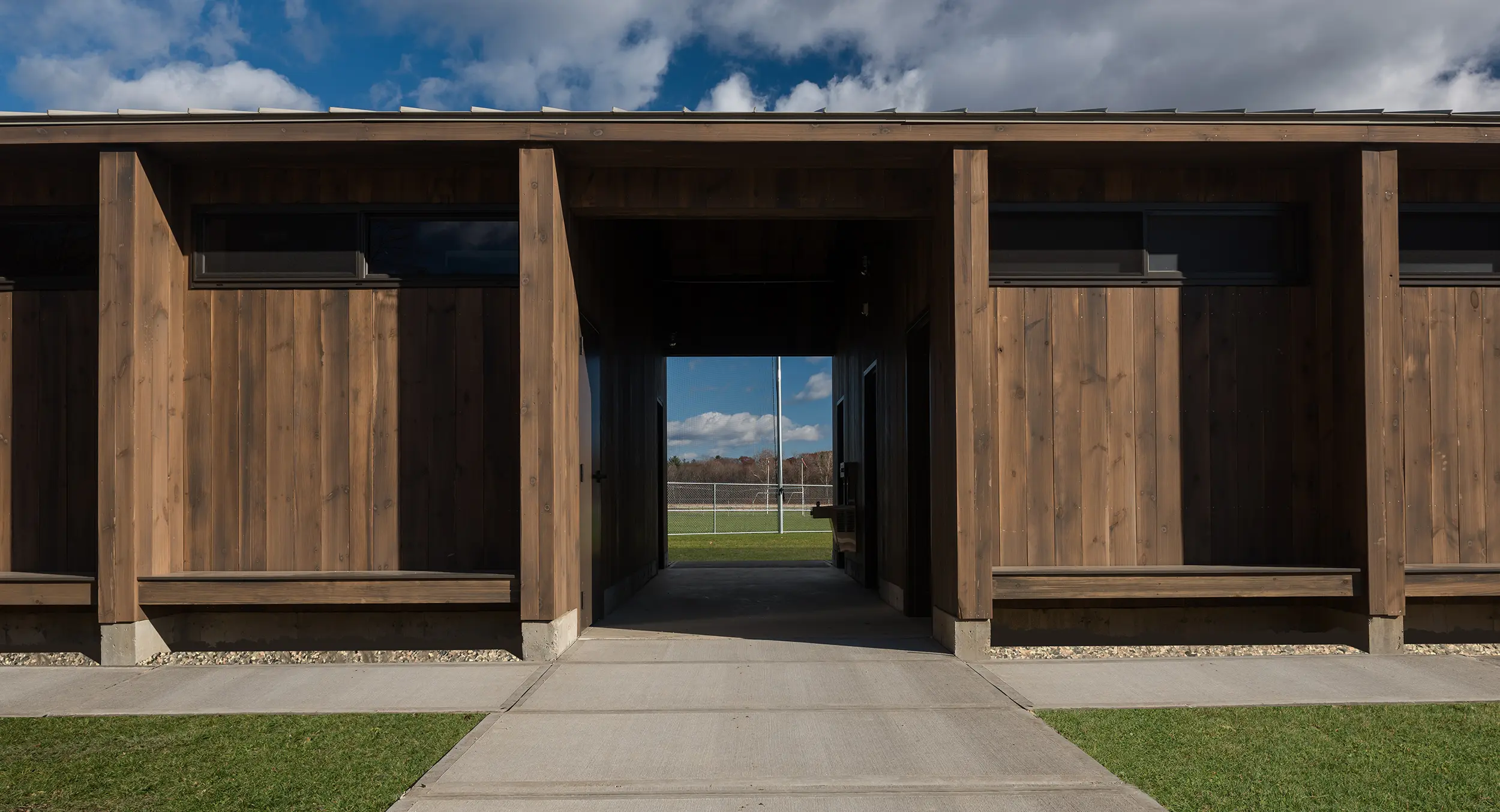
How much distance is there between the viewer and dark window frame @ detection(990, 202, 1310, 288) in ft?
20.9

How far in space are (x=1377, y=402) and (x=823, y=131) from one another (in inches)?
145

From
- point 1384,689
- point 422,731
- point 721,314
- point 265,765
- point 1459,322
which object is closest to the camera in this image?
point 265,765

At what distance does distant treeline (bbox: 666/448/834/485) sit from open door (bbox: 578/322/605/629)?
36.7 meters

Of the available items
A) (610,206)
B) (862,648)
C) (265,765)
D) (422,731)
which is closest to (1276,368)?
(862,648)

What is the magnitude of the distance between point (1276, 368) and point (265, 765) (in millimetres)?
6108

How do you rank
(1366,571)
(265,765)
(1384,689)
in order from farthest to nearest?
(1366,571) < (1384,689) < (265,765)

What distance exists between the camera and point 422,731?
4223mm

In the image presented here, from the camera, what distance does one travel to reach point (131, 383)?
5816 millimetres

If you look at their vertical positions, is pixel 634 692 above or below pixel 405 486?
below

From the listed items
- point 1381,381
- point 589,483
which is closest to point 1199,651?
point 1381,381

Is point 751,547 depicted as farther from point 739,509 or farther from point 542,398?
point 739,509

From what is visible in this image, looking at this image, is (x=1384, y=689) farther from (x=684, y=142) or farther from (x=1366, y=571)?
(x=684, y=142)

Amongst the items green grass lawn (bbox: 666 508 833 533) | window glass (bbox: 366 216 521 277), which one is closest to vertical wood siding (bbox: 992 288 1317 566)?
window glass (bbox: 366 216 521 277)

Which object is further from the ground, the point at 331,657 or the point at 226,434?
the point at 226,434
